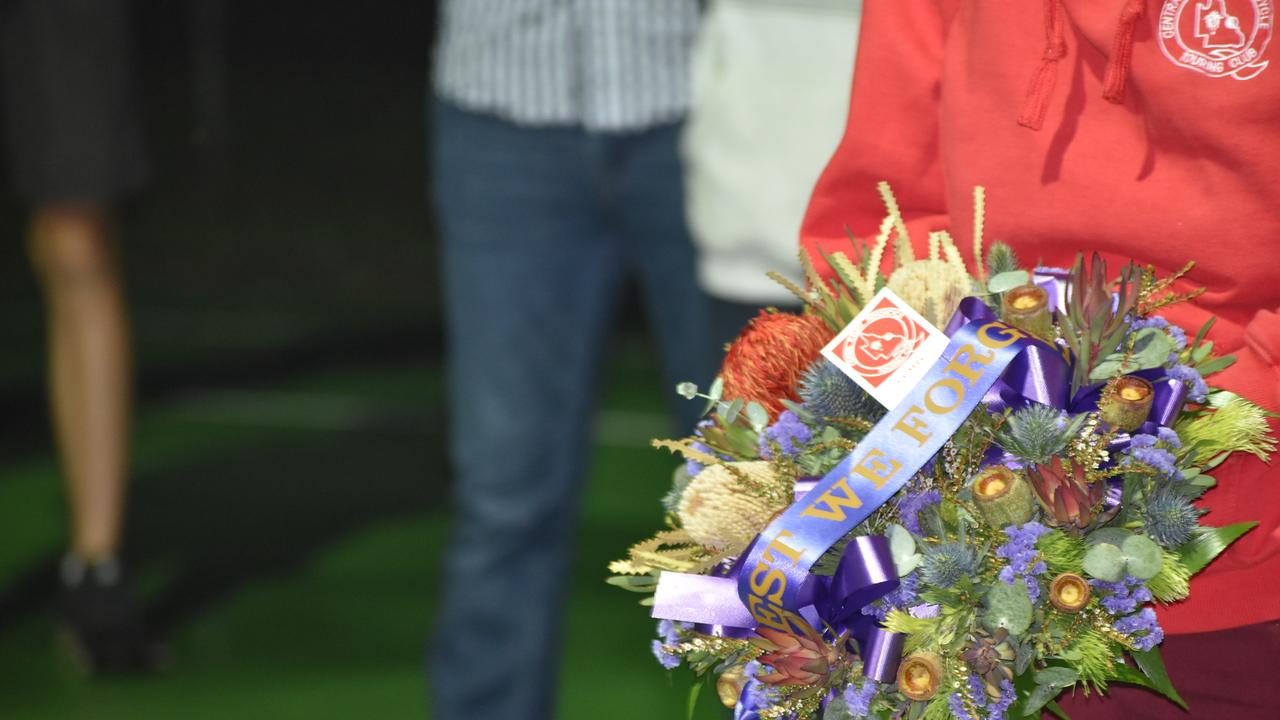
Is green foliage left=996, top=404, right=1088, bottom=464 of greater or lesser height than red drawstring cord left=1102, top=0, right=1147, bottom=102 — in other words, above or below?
below

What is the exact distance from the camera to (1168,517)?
3.93 feet

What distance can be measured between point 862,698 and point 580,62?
4.15ft

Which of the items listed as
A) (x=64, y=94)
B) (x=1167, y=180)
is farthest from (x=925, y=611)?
(x=64, y=94)

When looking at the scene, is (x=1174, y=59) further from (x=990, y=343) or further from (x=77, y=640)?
(x=77, y=640)

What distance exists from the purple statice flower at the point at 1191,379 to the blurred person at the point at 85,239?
228 centimetres

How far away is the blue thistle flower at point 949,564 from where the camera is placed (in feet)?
3.84

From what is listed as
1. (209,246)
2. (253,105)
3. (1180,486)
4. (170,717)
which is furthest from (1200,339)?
(253,105)

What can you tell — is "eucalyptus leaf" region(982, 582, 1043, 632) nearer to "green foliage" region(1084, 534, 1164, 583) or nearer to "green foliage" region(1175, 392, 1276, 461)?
"green foliage" region(1084, 534, 1164, 583)

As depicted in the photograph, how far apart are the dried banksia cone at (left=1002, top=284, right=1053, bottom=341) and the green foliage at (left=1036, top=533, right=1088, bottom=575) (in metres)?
0.16

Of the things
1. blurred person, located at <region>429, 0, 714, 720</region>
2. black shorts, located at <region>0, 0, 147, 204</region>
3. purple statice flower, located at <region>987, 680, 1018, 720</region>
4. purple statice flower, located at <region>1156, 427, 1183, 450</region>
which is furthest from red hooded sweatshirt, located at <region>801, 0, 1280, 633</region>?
black shorts, located at <region>0, 0, 147, 204</region>

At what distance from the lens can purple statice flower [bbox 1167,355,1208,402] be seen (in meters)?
1.22

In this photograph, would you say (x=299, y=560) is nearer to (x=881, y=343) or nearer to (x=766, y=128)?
(x=766, y=128)

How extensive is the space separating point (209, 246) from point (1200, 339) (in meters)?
6.02

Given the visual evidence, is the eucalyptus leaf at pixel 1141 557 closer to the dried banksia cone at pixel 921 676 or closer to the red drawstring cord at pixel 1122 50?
the dried banksia cone at pixel 921 676
